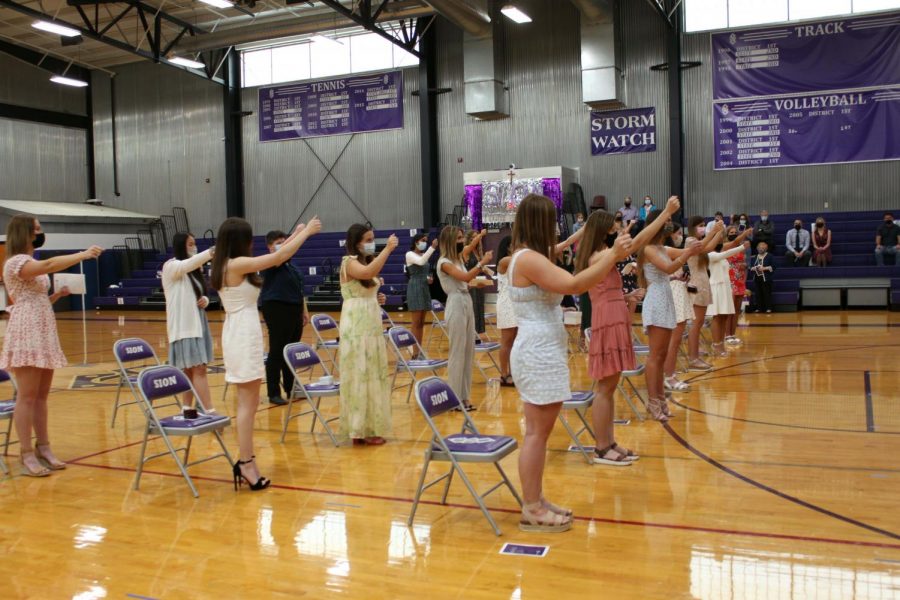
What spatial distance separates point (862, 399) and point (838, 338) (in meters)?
4.71

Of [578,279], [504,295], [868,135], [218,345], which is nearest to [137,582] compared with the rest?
[578,279]

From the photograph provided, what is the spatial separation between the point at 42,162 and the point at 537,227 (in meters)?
25.2

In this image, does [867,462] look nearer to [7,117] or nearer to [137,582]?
[137,582]

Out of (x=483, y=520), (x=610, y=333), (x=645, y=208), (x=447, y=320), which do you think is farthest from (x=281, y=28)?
(x=483, y=520)

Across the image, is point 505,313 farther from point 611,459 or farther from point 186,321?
point 186,321

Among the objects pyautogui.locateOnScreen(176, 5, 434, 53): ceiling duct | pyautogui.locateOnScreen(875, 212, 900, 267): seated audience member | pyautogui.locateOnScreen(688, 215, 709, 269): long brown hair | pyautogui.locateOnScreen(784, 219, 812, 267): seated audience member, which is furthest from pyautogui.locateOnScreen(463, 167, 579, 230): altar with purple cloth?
pyautogui.locateOnScreen(688, 215, 709, 269): long brown hair

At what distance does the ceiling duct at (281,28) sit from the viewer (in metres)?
18.3

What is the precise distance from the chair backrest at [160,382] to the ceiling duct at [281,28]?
14212 mm

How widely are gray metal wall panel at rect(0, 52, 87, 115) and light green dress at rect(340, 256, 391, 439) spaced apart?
22536 millimetres

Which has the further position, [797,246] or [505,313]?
[797,246]

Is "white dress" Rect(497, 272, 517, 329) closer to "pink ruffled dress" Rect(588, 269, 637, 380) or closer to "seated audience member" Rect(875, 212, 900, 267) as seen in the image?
"pink ruffled dress" Rect(588, 269, 637, 380)

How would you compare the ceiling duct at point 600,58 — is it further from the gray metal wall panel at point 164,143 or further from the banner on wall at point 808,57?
the gray metal wall panel at point 164,143

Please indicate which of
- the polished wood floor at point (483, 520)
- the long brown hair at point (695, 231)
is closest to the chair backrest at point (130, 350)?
the polished wood floor at point (483, 520)

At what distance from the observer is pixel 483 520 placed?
4.23m
